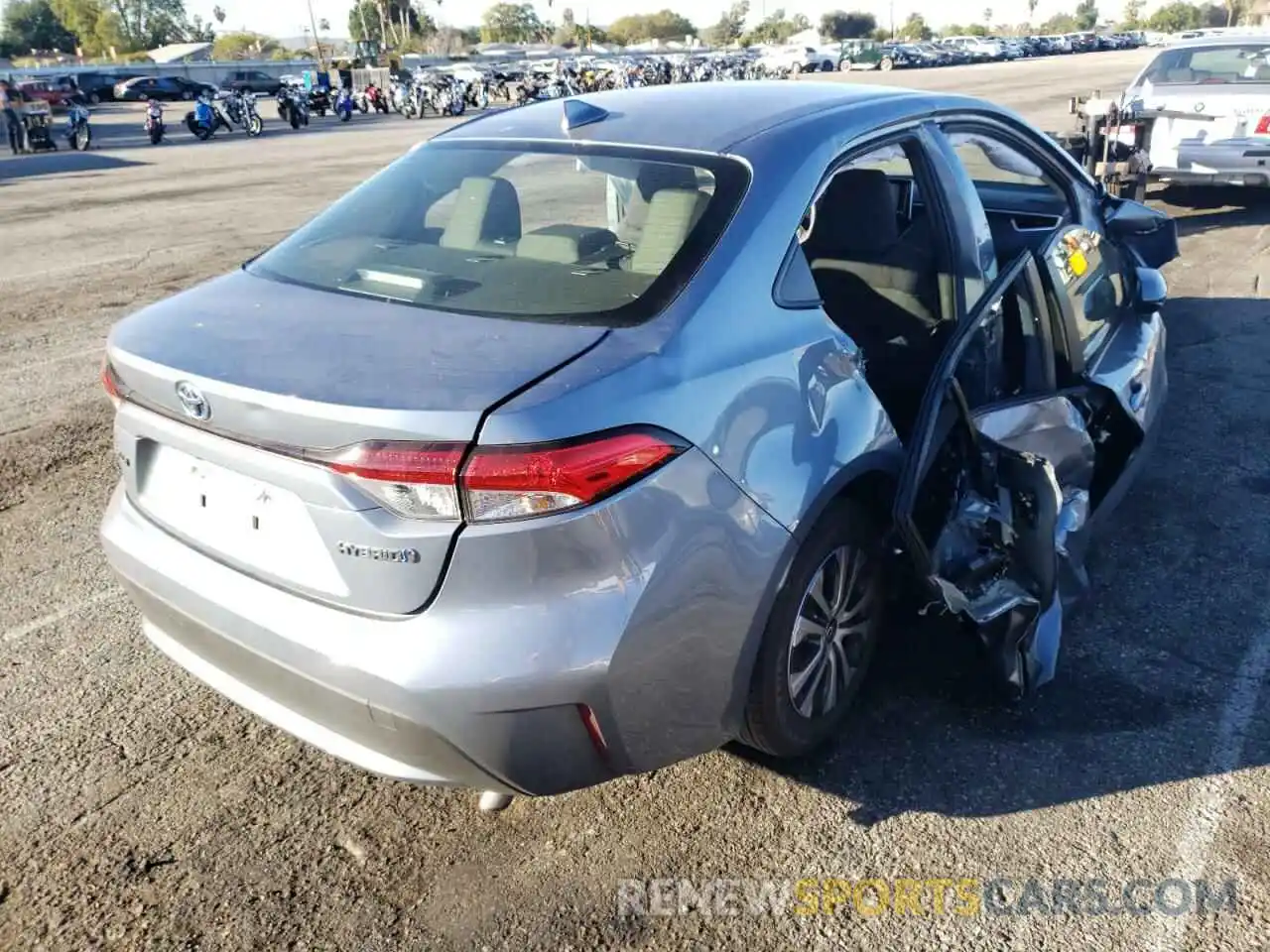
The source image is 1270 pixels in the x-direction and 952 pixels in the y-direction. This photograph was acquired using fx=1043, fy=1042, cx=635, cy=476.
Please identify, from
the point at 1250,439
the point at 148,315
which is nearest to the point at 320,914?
the point at 148,315

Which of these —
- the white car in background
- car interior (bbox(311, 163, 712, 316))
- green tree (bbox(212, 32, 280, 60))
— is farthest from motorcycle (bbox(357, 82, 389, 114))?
green tree (bbox(212, 32, 280, 60))

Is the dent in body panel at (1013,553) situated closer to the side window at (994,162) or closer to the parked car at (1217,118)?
the side window at (994,162)

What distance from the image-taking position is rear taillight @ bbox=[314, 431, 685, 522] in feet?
6.64

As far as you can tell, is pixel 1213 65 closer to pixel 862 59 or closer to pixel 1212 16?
pixel 862 59

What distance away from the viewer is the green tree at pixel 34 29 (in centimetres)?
9112

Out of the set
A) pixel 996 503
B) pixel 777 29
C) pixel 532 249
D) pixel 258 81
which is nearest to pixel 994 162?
pixel 996 503

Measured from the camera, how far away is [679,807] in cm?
276

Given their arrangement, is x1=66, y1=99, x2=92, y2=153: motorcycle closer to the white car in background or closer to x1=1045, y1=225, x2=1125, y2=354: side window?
x1=1045, y1=225, x2=1125, y2=354: side window

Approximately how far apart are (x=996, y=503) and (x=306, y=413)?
1.98 meters

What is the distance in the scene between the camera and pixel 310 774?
2896mm

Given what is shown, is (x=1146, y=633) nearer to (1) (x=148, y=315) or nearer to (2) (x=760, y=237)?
(2) (x=760, y=237)

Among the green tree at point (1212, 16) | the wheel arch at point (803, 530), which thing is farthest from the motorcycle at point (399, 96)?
the green tree at point (1212, 16)

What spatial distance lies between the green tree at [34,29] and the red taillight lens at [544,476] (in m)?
108

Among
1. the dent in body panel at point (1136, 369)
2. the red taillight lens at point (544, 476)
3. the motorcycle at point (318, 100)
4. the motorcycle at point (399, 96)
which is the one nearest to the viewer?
the red taillight lens at point (544, 476)
